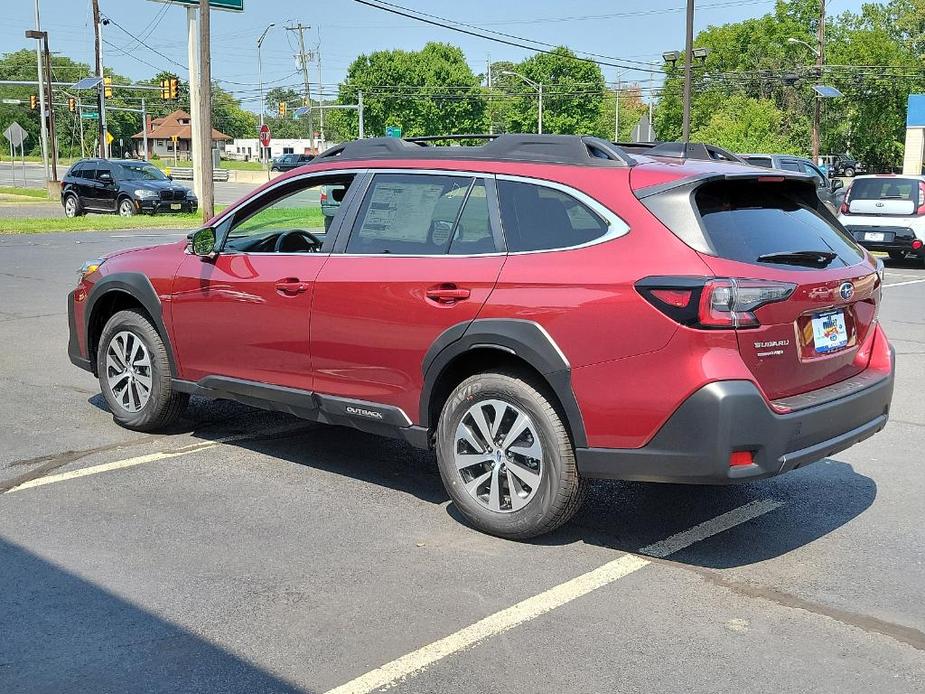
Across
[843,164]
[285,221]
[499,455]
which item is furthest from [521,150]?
[843,164]

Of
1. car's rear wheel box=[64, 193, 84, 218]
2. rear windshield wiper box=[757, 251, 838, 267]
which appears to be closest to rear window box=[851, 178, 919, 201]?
rear windshield wiper box=[757, 251, 838, 267]

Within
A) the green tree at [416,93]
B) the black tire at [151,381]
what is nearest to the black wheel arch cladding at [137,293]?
the black tire at [151,381]

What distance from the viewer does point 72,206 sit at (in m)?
31.9

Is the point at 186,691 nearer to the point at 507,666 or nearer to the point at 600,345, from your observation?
the point at 507,666

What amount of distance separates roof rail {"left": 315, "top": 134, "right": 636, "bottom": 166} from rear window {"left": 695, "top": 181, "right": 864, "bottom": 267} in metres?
0.46

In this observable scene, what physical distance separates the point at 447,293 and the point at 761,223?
1479 millimetres

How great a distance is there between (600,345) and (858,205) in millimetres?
16972

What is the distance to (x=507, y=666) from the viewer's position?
11.9 feet

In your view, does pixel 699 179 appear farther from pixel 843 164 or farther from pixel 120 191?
pixel 843 164

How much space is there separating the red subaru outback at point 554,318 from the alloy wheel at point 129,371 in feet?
2.49

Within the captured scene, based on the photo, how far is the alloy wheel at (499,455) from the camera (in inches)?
189

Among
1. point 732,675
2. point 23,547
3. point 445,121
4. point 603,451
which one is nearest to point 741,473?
point 603,451

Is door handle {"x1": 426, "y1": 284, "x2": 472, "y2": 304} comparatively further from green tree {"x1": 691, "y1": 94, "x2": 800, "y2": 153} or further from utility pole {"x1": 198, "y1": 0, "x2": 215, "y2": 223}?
green tree {"x1": 691, "y1": 94, "x2": 800, "y2": 153}

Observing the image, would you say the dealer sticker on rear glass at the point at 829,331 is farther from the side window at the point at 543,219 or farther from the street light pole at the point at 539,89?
the street light pole at the point at 539,89
